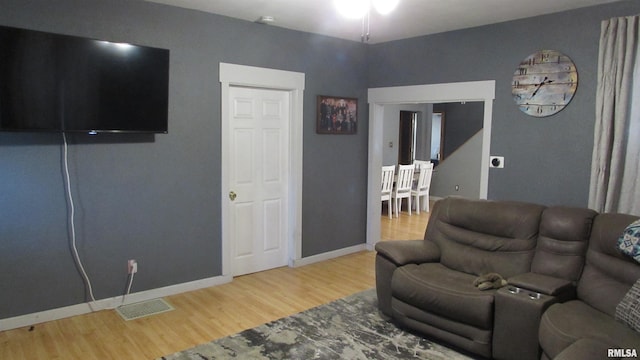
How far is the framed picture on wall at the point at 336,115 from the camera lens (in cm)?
496

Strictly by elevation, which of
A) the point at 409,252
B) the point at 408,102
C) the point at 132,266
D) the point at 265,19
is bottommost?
the point at 132,266

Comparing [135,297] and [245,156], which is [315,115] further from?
[135,297]

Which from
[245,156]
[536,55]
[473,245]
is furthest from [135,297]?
[536,55]

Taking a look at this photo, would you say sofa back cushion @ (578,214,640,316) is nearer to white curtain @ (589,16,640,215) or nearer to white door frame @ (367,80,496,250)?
white curtain @ (589,16,640,215)

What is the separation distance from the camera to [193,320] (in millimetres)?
3471

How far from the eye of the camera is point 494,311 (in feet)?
9.12

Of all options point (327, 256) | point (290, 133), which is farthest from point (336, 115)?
Answer: point (327, 256)

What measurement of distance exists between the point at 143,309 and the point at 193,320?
0.49 metres

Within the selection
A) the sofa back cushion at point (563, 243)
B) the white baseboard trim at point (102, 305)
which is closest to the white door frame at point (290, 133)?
the white baseboard trim at point (102, 305)

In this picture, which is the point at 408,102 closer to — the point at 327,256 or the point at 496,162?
the point at 496,162

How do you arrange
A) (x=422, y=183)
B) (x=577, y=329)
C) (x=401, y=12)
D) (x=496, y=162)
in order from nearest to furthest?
(x=577, y=329) < (x=401, y=12) < (x=496, y=162) < (x=422, y=183)

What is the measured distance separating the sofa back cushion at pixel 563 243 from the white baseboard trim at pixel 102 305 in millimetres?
2781

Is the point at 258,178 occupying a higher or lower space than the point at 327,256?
higher

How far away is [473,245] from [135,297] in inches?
111
